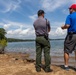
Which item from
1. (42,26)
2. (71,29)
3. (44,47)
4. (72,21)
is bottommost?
(44,47)

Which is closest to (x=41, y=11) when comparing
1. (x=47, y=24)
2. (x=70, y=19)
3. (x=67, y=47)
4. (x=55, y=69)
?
(x=47, y=24)

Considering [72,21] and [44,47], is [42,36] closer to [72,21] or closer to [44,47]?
[44,47]

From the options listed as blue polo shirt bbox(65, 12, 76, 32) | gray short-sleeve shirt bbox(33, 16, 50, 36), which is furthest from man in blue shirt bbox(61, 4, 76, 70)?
gray short-sleeve shirt bbox(33, 16, 50, 36)

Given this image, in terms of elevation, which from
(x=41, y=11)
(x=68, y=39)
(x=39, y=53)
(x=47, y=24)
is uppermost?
(x=41, y=11)

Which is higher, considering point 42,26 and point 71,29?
point 42,26

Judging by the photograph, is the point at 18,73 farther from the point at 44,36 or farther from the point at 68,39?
the point at 68,39

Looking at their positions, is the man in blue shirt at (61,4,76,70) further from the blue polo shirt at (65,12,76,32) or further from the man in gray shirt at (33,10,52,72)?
the man in gray shirt at (33,10,52,72)

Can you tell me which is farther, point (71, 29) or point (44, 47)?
point (44, 47)

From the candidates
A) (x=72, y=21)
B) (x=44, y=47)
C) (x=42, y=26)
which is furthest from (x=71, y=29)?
(x=44, y=47)

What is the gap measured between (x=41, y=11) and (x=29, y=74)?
8.66 feet

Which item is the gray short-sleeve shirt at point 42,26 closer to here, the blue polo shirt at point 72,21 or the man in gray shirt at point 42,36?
the man in gray shirt at point 42,36

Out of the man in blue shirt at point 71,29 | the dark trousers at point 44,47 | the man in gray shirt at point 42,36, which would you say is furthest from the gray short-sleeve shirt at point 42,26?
the man in blue shirt at point 71,29

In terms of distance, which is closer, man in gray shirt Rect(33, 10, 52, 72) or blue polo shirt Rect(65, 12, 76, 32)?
blue polo shirt Rect(65, 12, 76, 32)

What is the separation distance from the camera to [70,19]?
8.62 meters
